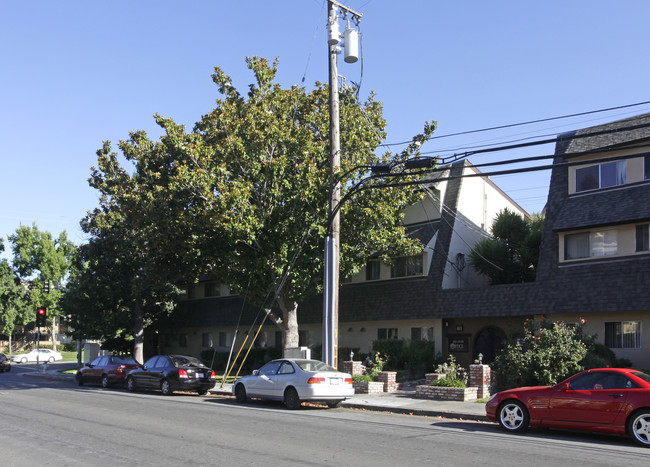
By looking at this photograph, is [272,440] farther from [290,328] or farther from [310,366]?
[290,328]

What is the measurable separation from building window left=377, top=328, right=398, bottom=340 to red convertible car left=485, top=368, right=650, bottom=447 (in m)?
15.0

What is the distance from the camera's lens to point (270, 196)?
2206cm

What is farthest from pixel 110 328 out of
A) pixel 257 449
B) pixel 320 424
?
pixel 257 449

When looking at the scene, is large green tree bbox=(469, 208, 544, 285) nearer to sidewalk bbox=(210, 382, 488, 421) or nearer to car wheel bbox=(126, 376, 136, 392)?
sidewalk bbox=(210, 382, 488, 421)

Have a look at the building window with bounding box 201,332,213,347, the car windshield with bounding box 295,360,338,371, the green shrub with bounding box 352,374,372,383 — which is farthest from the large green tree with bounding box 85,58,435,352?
the building window with bounding box 201,332,213,347

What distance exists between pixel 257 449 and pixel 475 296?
623 inches

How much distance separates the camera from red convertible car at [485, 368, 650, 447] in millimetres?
10648

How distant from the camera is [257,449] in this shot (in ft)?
31.2

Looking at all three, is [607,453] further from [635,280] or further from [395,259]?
[395,259]

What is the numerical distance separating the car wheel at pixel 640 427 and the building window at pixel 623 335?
34.4ft

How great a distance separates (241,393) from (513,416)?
863 cm

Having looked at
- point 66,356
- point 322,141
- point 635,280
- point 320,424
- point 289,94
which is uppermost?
point 289,94

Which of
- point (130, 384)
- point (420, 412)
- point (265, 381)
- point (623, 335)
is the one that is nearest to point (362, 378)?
point (265, 381)

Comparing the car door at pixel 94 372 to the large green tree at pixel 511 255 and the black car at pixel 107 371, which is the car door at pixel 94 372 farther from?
the large green tree at pixel 511 255
